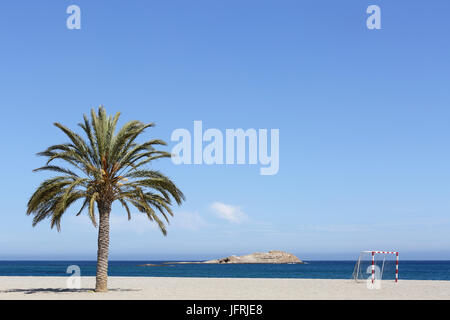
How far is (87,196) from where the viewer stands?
2742cm

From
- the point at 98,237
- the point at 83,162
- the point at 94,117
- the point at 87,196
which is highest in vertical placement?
the point at 94,117

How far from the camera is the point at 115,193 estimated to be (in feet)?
91.6
